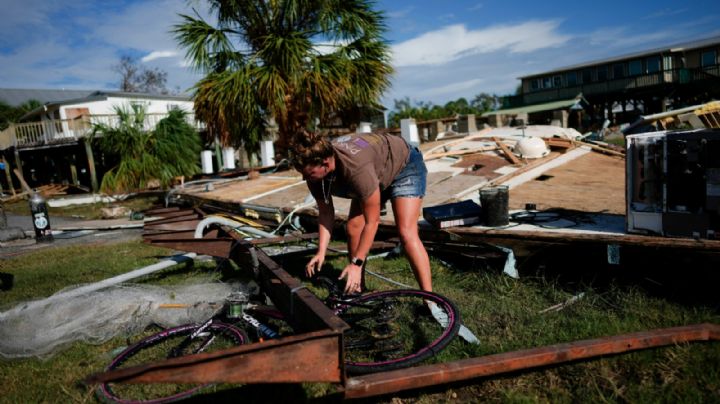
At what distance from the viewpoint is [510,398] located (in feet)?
7.48

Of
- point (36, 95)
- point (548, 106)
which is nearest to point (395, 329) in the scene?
point (548, 106)

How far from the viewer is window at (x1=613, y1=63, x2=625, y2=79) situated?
33.6 meters

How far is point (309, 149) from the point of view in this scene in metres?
2.79

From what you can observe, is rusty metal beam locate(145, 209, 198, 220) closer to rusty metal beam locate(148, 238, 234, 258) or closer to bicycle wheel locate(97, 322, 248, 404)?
rusty metal beam locate(148, 238, 234, 258)

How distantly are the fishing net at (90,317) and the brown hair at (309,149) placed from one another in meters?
1.46

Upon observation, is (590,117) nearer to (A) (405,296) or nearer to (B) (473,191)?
(B) (473,191)

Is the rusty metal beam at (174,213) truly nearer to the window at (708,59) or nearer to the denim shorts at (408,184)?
the denim shorts at (408,184)

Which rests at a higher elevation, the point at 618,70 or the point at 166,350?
the point at 618,70

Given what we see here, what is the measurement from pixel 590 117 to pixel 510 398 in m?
37.7

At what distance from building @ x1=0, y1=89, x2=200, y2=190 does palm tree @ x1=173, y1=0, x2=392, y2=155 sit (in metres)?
9.02

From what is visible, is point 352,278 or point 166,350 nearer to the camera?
point 352,278

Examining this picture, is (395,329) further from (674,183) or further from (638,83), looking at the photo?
(638,83)

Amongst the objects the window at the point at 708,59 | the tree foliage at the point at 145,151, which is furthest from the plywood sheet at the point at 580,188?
the window at the point at 708,59

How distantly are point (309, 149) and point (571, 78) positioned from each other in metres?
38.8
